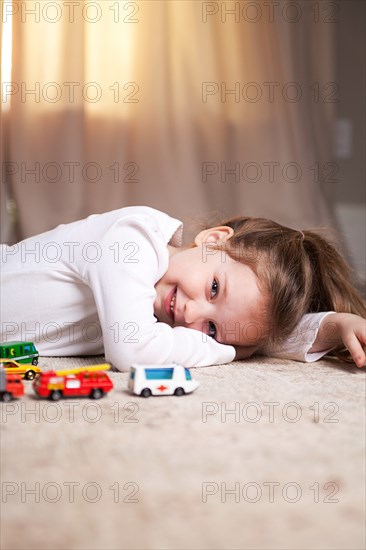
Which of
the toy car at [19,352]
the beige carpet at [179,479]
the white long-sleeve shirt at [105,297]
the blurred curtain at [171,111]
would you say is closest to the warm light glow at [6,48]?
the blurred curtain at [171,111]

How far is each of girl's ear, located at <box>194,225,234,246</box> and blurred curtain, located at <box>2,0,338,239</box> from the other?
1001mm

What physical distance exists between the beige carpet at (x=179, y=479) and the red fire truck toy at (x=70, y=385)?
0.14ft

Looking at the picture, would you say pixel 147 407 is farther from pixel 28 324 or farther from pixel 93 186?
pixel 93 186

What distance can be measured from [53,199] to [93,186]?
0.15 metres

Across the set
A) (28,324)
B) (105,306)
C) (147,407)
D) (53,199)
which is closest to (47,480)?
(147,407)

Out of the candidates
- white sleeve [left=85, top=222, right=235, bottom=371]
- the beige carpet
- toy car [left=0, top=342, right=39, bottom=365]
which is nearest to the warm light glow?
white sleeve [left=85, top=222, right=235, bottom=371]

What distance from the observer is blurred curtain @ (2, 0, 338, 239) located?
2.37m

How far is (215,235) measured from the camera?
137 cm

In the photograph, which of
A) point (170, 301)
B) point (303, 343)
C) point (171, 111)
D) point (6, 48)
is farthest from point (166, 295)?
point (6, 48)

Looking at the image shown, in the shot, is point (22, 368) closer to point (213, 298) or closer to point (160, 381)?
point (160, 381)

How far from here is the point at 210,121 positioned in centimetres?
250

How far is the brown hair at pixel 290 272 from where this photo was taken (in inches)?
47.9

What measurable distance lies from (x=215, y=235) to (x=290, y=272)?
0.19 m

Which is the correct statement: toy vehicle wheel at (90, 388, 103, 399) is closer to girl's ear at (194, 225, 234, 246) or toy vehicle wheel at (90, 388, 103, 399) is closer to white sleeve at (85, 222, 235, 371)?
white sleeve at (85, 222, 235, 371)
